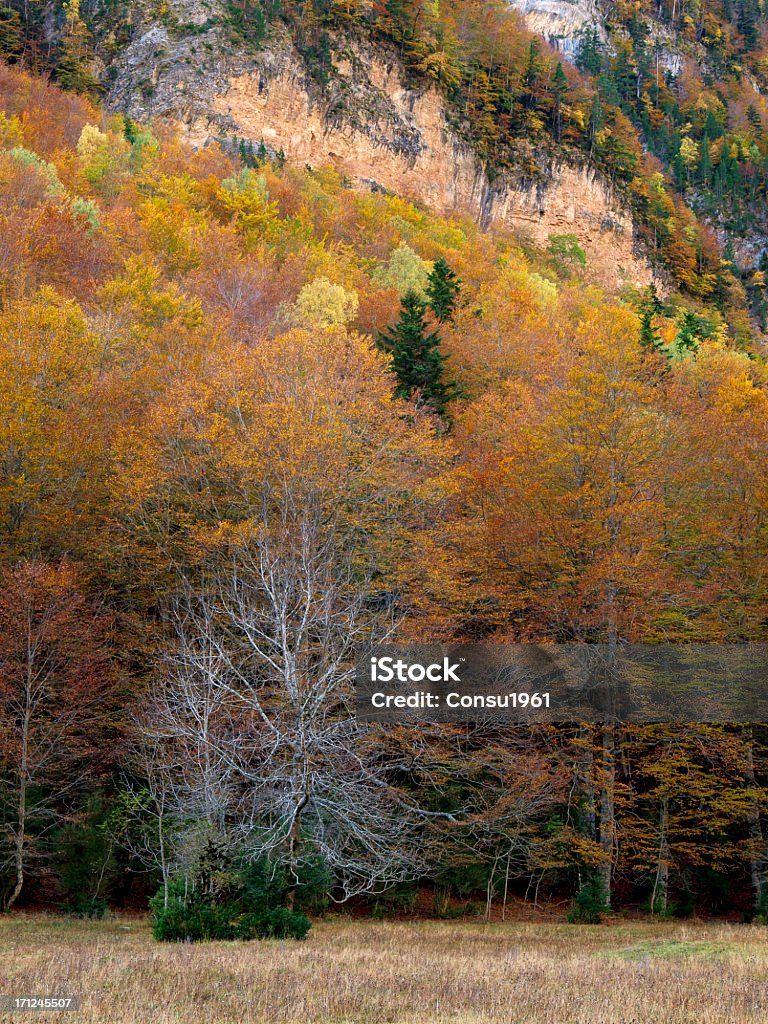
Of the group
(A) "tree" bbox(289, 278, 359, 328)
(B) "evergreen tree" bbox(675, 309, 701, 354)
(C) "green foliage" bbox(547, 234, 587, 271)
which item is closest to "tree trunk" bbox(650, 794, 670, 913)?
(A) "tree" bbox(289, 278, 359, 328)

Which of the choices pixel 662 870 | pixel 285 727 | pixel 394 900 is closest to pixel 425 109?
pixel 662 870

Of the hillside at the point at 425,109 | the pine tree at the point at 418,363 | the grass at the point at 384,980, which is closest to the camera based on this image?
the grass at the point at 384,980

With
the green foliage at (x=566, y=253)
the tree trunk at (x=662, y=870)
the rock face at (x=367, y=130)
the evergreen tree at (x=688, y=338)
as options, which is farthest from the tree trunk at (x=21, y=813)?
the green foliage at (x=566, y=253)

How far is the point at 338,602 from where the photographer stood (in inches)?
832

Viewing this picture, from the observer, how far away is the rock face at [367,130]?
8581 cm

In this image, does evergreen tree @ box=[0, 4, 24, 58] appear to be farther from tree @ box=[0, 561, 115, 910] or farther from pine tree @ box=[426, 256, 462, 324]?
tree @ box=[0, 561, 115, 910]

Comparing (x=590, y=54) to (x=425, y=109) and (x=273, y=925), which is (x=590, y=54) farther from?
(x=273, y=925)

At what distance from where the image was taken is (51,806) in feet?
73.6

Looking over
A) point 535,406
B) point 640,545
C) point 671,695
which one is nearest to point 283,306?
point 535,406

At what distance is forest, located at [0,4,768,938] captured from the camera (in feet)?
61.3

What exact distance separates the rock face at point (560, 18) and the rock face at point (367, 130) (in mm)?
56430

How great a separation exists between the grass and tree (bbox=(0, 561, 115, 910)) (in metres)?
3.94

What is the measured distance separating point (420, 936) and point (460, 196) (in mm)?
89220

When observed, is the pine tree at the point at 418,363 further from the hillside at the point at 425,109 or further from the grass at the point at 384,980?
the hillside at the point at 425,109
